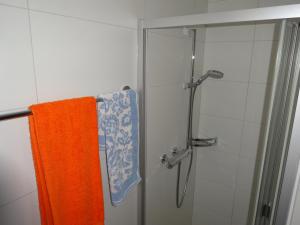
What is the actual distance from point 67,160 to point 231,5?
1593 mm

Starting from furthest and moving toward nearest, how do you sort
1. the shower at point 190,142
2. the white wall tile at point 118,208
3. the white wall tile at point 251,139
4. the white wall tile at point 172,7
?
the white wall tile at point 251,139 → the shower at point 190,142 → the white wall tile at point 172,7 → the white wall tile at point 118,208

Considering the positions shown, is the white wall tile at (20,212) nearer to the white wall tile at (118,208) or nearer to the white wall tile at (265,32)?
the white wall tile at (118,208)

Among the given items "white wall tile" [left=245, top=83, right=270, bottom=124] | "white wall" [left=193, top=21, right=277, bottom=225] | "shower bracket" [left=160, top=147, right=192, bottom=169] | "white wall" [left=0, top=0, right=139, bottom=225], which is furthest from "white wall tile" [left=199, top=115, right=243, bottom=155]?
"white wall" [left=0, top=0, right=139, bottom=225]

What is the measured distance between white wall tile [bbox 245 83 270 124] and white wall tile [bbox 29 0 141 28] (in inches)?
40.8

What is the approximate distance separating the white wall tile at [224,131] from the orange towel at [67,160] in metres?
1.21

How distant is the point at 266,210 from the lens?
870 mm

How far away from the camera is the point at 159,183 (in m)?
1.49

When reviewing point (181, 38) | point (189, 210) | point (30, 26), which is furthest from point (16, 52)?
point (189, 210)

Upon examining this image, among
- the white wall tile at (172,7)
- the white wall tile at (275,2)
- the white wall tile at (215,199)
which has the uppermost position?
the white wall tile at (275,2)

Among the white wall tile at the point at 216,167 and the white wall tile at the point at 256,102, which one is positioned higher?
the white wall tile at the point at 256,102

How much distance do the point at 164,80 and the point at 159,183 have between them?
2.31 ft

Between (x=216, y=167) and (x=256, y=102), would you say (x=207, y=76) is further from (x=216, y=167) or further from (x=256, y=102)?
(x=216, y=167)

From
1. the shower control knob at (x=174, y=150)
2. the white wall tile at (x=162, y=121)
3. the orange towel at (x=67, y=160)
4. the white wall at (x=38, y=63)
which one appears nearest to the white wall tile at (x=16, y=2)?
the white wall at (x=38, y=63)

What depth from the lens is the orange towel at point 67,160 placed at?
692 millimetres
